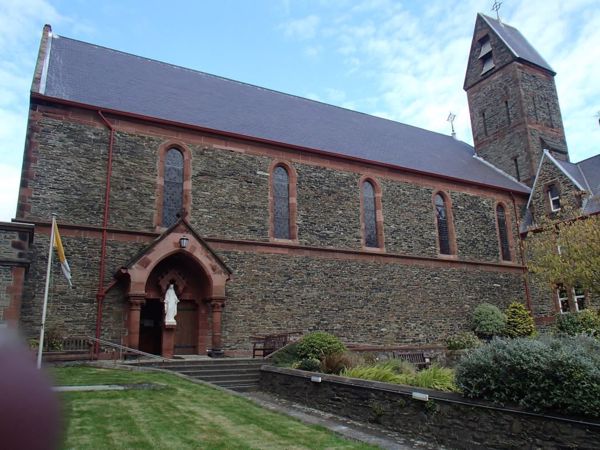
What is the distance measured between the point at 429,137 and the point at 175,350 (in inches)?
847

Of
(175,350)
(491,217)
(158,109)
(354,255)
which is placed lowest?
(175,350)

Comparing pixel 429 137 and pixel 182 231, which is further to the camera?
pixel 429 137

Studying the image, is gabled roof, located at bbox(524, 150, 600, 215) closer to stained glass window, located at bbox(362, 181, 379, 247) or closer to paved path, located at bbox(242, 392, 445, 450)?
stained glass window, located at bbox(362, 181, 379, 247)

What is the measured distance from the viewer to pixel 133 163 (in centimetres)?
1697

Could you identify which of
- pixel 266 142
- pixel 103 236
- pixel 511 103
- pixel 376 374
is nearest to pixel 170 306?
pixel 103 236

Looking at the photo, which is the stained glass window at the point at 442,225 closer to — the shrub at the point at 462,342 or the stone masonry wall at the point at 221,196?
the stone masonry wall at the point at 221,196

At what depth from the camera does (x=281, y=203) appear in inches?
776

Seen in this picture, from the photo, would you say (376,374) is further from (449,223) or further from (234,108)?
(449,223)

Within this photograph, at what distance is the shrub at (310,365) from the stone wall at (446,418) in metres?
1.20

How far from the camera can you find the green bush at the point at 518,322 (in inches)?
886

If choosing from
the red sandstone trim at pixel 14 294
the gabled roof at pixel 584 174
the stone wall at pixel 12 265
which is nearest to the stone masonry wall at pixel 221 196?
the stone wall at pixel 12 265

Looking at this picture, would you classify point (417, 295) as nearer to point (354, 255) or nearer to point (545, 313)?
point (354, 255)

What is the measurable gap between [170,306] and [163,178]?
463cm

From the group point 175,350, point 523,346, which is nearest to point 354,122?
point 175,350
